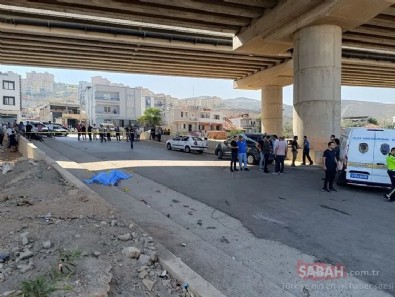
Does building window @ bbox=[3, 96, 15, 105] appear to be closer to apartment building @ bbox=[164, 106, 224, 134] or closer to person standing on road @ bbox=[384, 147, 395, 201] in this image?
apartment building @ bbox=[164, 106, 224, 134]

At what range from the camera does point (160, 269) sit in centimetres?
445

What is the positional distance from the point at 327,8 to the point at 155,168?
437 inches

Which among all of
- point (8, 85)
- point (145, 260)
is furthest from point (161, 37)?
point (8, 85)

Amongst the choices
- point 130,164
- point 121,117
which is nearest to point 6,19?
point 130,164

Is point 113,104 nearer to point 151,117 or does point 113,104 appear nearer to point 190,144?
point 151,117

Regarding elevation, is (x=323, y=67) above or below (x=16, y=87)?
below

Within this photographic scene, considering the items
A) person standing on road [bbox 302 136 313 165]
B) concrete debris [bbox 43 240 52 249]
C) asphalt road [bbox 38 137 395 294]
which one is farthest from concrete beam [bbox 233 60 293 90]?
concrete debris [bbox 43 240 52 249]

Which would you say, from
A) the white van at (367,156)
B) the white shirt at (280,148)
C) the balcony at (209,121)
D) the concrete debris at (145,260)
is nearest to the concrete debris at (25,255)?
the concrete debris at (145,260)

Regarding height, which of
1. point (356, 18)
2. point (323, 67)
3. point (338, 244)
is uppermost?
point (356, 18)

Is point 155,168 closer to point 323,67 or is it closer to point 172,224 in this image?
point 172,224

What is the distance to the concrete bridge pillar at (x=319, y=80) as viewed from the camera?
58.1 feet

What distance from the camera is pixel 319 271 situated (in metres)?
4.82

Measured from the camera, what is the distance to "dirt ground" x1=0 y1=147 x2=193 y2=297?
386 cm

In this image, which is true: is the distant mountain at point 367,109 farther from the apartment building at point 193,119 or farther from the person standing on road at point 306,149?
the person standing on road at point 306,149
